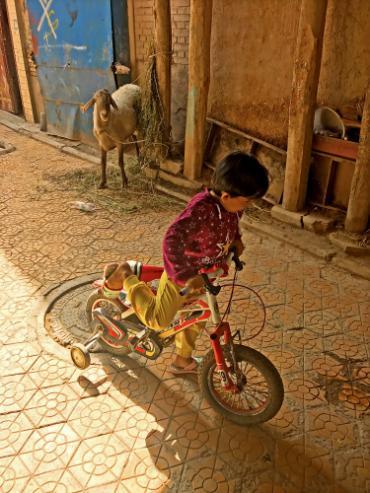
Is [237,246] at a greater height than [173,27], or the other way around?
[173,27]

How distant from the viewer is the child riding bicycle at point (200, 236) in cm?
207

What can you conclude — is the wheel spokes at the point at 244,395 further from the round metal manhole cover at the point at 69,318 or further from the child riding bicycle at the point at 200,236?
the round metal manhole cover at the point at 69,318

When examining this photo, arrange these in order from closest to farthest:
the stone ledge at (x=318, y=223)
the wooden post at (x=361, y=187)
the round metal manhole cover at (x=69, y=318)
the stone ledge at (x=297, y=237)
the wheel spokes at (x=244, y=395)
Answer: the wheel spokes at (x=244, y=395)
the round metal manhole cover at (x=69, y=318)
the wooden post at (x=361, y=187)
the stone ledge at (x=297, y=237)
the stone ledge at (x=318, y=223)

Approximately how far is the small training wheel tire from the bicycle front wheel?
0.82m

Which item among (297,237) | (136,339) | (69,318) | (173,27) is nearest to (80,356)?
(136,339)

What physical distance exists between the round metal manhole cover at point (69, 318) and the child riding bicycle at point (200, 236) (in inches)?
39.1

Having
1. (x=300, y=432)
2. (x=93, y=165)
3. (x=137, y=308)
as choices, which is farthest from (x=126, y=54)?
(x=300, y=432)

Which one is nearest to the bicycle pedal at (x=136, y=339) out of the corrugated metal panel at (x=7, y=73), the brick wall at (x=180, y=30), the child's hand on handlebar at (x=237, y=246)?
the child's hand on handlebar at (x=237, y=246)

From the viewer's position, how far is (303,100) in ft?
15.0

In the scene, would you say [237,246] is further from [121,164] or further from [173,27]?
[173,27]

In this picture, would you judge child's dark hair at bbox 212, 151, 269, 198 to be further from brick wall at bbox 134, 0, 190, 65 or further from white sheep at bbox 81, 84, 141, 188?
brick wall at bbox 134, 0, 190, 65

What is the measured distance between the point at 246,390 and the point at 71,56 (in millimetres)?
7584

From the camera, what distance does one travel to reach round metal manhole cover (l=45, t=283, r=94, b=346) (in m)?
3.30

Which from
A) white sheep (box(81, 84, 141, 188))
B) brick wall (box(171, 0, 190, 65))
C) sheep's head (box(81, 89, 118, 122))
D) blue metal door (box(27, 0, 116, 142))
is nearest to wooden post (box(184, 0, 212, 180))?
brick wall (box(171, 0, 190, 65))
